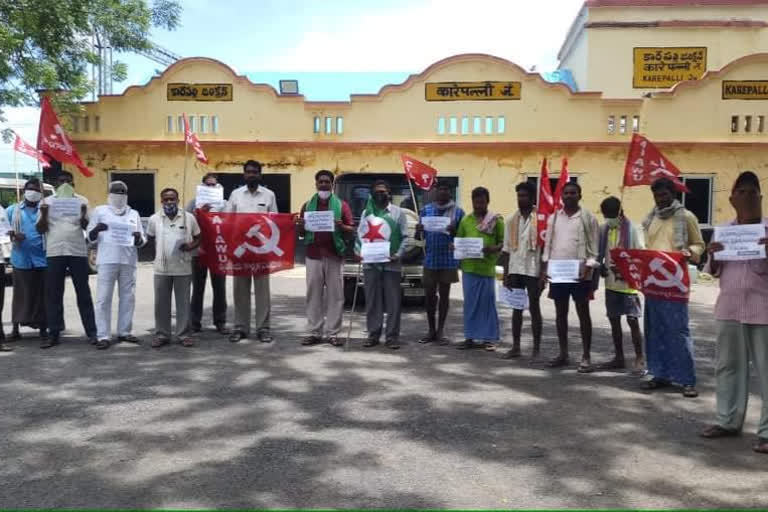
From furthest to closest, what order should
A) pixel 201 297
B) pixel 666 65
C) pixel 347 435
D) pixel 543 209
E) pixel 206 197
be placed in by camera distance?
pixel 666 65 < pixel 201 297 < pixel 206 197 < pixel 543 209 < pixel 347 435

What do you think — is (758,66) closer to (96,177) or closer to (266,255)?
(266,255)

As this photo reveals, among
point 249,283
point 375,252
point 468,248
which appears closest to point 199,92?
point 249,283

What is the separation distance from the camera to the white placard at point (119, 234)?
7.73 m

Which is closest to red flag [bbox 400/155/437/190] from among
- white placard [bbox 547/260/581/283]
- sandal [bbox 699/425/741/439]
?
white placard [bbox 547/260/581/283]

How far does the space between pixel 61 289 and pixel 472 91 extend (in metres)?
11.6

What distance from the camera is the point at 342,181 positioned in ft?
37.9

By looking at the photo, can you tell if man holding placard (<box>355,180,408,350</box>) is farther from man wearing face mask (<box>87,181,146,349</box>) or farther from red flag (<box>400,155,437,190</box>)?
man wearing face mask (<box>87,181,146,349</box>)

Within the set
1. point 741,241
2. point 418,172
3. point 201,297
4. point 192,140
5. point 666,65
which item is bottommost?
point 201,297

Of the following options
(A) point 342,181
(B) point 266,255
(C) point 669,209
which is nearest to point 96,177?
(A) point 342,181

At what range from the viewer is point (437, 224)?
802cm

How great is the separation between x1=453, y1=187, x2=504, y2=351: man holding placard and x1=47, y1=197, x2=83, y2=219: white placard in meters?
4.29

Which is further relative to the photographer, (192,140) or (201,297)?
(192,140)

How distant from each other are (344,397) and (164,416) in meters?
1.45

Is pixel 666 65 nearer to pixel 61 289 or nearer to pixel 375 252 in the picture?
pixel 375 252
